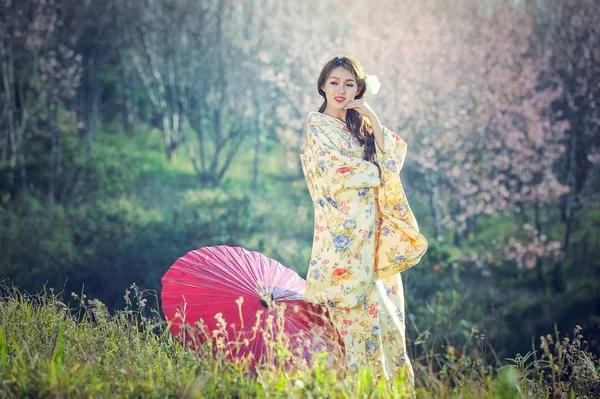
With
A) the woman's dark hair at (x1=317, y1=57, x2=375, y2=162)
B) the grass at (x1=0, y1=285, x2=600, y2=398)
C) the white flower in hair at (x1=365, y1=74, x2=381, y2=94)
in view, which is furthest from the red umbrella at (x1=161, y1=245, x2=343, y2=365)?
the white flower in hair at (x1=365, y1=74, x2=381, y2=94)

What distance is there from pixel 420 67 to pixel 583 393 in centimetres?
789

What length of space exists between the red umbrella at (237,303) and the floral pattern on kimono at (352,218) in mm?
143

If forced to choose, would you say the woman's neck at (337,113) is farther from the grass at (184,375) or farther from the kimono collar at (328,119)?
the grass at (184,375)

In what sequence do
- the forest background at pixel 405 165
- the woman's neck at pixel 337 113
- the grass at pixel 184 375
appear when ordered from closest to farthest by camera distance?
the grass at pixel 184 375 < the woman's neck at pixel 337 113 < the forest background at pixel 405 165

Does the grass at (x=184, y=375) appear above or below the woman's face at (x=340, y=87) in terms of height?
below

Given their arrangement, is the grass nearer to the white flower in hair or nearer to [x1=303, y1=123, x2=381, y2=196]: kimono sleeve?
[x1=303, y1=123, x2=381, y2=196]: kimono sleeve

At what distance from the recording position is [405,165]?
426 inches

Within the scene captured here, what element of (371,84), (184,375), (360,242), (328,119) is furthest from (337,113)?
(184,375)

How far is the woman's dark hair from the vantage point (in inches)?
133

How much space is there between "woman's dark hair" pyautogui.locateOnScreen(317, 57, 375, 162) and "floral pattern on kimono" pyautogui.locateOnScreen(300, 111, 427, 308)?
3 centimetres

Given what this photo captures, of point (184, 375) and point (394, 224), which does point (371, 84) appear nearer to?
point (394, 224)

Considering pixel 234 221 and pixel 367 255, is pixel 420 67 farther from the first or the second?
pixel 367 255

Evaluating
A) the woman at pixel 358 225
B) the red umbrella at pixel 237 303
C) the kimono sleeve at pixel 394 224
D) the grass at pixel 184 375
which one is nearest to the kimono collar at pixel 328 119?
the woman at pixel 358 225

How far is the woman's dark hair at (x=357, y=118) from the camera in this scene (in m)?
3.39
